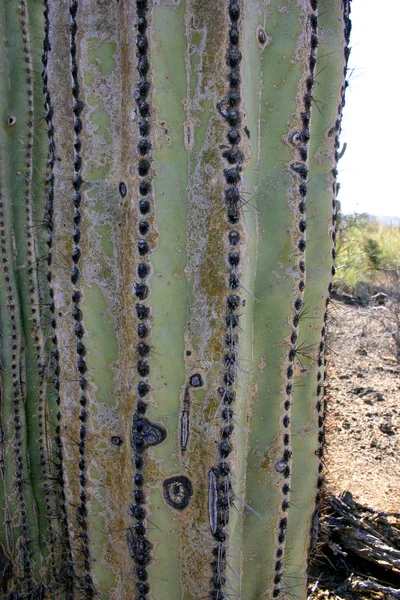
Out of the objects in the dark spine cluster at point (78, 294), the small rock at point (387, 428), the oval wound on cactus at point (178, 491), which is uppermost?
the dark spine cluster at point (78, 294)

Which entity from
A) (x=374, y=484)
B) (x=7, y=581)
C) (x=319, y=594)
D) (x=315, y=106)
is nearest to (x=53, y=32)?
(x=315, y=106)

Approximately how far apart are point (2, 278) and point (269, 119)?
61.1 inches

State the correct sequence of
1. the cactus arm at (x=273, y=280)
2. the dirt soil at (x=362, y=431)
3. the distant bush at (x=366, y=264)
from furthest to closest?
1. the distant bush at (x=366, y=264)
2. the dirt soil at (x=362, y=431)
3. the cactus arm at (x=273, y=280)

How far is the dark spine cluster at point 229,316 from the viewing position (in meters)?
1.40

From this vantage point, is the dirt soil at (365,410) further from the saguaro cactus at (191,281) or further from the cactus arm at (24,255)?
the cactus arm at (24,255)

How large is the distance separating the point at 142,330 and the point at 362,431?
3.58m

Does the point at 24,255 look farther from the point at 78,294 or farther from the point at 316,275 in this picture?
the point at 316,275

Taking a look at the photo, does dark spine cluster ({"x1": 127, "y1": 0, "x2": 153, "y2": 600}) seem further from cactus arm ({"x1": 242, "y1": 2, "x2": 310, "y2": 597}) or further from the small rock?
the small rock

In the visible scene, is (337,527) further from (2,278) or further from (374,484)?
(2,278)

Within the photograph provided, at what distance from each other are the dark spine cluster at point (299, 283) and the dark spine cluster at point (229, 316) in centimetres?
22

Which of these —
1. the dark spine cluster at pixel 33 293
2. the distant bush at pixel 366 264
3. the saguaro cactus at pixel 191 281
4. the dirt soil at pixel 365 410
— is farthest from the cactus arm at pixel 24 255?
the distant bush at pixel 366 264

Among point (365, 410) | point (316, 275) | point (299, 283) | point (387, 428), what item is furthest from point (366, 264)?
point (299, 283)

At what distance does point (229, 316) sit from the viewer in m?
1.47

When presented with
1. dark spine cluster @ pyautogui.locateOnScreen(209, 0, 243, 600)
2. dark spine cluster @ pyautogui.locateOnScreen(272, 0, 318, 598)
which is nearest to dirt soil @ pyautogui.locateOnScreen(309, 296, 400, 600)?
dark spine cluster @ pyautogui.locateOnScreen(272, 0, 318, 598)
